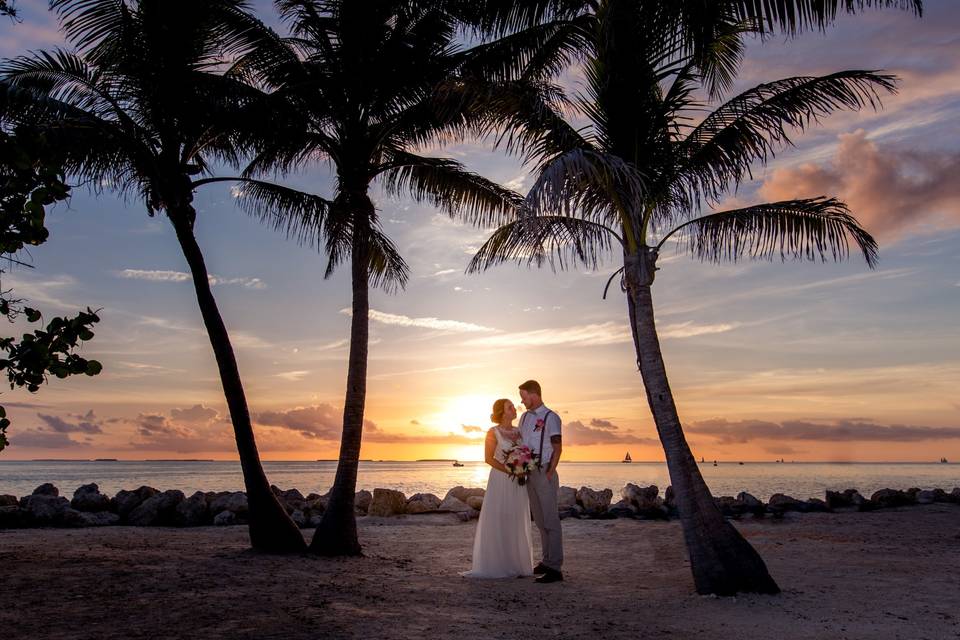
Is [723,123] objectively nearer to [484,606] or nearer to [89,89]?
[484,606]

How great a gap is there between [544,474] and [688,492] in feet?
6.30

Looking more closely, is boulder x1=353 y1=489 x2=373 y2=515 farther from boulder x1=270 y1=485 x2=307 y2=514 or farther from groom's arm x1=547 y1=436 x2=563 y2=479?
groom's arm x1=547 y1=436 x2=563 y2=479

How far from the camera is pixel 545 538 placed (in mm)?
10031

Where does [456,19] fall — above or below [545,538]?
above

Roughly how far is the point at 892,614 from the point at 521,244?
247 inches

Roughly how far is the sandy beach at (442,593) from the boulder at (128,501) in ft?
10.3

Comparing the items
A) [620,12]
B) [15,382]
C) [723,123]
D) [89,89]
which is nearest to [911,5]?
[723,123]

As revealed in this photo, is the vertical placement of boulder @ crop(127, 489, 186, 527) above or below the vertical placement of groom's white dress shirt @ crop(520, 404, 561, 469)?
below

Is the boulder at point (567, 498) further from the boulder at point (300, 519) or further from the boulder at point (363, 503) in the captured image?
the boulder at point (300, 519)

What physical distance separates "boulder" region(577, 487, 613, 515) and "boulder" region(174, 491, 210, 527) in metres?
8.82

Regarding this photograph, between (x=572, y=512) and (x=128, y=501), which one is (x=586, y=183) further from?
(x=128, y=501)

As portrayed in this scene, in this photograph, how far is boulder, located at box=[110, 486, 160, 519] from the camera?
17188mm

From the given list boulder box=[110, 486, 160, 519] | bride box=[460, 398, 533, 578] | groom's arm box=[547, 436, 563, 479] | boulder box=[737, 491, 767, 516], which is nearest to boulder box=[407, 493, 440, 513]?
boulder box=[110, 486, 160, 519]

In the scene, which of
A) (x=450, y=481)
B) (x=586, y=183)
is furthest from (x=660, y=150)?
(x=450, y=481)
